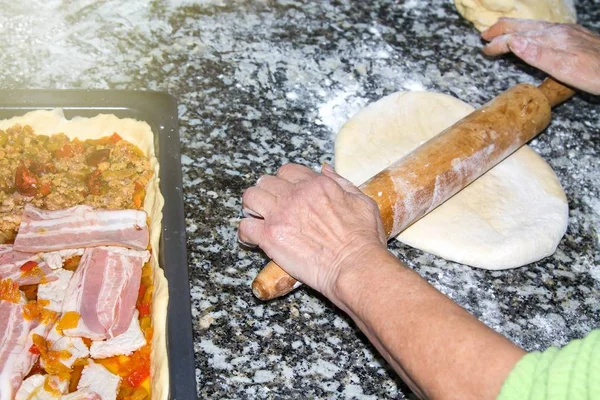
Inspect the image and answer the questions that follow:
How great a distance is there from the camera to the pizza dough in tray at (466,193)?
86.3 inches

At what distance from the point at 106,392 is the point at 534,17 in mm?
2517

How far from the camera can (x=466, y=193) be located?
235 cm

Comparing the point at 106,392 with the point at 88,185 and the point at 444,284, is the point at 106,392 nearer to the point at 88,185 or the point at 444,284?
the point at 88,185

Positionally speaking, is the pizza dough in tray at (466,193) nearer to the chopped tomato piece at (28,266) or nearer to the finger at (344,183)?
the finger at (344,183)

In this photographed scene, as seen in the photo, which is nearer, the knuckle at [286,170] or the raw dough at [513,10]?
the knuckle at [286,170]

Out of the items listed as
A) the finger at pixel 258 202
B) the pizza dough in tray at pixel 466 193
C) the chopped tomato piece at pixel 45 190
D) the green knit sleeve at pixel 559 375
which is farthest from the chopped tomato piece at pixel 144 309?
the green knit sleeve at pixel 559 375

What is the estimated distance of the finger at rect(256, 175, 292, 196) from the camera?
182 cm

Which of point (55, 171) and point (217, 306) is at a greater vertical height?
point (55, 171)

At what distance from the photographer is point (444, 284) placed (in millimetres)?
2174

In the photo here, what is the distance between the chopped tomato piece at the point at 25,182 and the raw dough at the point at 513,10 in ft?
7.17

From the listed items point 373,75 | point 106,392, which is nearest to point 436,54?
point 373,75

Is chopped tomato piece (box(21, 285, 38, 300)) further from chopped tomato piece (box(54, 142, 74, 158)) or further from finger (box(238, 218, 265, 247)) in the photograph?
finger (box(238, 218, 265, 247))

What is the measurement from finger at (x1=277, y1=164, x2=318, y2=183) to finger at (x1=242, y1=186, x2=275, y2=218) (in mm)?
89

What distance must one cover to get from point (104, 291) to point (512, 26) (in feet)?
6.86
